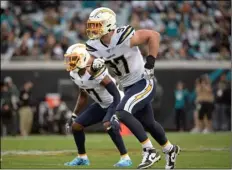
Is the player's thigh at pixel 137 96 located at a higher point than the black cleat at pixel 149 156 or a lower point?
higher

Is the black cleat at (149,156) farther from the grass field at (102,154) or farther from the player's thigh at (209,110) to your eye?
the player's thigh at (209,110)

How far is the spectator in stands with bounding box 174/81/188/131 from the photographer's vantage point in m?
20.5

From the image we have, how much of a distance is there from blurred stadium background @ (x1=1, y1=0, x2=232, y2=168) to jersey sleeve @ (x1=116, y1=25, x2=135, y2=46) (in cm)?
1112

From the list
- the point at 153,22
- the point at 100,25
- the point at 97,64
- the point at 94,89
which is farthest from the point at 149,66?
the point at 153,22

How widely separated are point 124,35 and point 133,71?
47cm

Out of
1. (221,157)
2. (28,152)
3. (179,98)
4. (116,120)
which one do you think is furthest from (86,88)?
(179,98)

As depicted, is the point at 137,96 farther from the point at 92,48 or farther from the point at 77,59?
the point at 77,59

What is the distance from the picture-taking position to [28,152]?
12.8m

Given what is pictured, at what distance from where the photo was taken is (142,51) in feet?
70.1

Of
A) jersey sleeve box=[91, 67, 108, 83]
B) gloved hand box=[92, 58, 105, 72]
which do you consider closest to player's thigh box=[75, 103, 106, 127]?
jersey sleeve box=[91, 67, 108, 83]

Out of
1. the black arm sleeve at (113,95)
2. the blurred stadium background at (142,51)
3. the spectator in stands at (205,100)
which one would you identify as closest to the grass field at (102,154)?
the black arm sleeve at (113,95)

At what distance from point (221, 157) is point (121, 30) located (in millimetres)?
3476

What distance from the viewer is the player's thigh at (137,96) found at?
8281mm

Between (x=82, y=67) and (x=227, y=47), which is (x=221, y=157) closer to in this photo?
(x=82, y=67)
